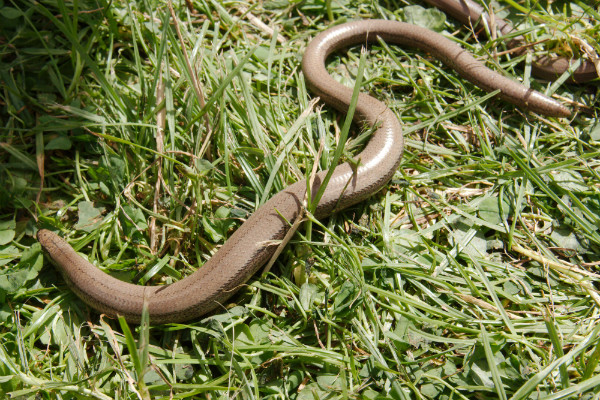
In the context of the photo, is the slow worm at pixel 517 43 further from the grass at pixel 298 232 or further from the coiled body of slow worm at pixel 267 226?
the coiled body of slow worm at pixel 267 226

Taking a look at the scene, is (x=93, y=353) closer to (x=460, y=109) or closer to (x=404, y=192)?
(x=404, y=192)

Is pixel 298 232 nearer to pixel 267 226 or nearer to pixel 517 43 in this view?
pixel 267 226

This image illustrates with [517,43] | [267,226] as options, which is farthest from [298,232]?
[517,43]

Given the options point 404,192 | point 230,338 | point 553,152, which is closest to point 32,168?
point 230,338

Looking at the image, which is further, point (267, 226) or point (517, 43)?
point (517, 43)

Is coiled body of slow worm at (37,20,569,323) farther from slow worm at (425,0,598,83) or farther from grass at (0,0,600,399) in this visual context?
slow worm at (425,0,598,83)

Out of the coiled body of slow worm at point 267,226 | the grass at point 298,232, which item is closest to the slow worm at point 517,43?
the grass at point 298,232
